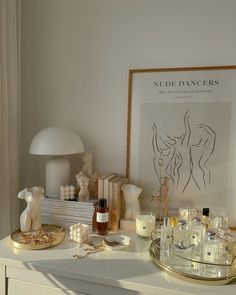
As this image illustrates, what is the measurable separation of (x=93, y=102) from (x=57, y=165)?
364 millimetres

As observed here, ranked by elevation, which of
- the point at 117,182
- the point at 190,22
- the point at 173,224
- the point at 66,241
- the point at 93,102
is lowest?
the point at 66,241

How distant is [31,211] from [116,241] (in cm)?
37

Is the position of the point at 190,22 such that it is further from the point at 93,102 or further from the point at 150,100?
the point at 93,102

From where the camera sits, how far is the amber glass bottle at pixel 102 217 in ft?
4.01

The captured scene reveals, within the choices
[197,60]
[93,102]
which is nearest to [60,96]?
[93,102]

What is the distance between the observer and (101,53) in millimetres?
1447

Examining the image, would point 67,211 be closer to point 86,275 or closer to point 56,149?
point 56,149

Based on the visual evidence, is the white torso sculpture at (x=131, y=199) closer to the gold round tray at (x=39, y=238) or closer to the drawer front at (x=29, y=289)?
the gold round tray at (x=39, y=238)

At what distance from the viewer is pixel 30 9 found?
60.4 inches

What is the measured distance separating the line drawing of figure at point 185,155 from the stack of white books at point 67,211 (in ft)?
1.20

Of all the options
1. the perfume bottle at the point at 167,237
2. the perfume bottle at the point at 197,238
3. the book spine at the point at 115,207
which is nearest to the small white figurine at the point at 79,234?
the book spine at the point at 115,207

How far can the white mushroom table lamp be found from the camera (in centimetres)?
126

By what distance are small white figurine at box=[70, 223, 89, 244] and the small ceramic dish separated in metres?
0.08

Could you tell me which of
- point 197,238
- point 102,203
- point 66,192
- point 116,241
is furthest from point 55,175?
point 197,238
